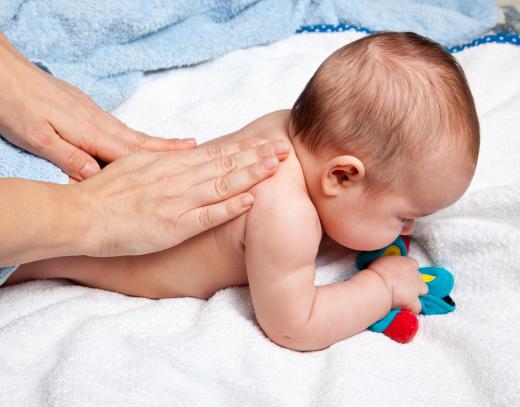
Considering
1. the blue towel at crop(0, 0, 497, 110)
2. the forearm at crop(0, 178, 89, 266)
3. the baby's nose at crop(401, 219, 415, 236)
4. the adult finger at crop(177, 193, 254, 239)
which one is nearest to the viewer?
the forearm at crop(0, 178, 89, 266)

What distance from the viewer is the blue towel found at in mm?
1448

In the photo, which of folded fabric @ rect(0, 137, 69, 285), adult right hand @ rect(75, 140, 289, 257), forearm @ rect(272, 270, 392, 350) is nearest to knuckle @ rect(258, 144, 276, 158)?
adult right hand @ rect(75, 140, 289, 257)

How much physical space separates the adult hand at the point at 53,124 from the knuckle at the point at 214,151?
0.53 ft

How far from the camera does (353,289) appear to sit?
1049 mm

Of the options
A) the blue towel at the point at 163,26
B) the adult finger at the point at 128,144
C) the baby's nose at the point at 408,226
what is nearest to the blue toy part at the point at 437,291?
the baby's nose at the point at 408,226

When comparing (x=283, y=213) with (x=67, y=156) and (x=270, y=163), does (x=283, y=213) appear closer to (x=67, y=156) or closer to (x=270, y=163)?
(x=270, y=163)

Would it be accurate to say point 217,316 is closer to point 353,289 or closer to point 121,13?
point 353,289

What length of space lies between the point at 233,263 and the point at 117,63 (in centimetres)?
67

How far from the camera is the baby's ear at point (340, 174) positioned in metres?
0.94

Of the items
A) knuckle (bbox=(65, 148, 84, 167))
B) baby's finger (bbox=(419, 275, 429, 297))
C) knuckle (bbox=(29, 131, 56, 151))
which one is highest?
knuckle (bbox=(29, 131, 56, 151))

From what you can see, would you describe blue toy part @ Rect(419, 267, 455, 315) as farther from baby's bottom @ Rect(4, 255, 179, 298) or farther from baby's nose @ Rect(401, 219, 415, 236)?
baby's bottom @ Rect(4, 255, 179, 298)

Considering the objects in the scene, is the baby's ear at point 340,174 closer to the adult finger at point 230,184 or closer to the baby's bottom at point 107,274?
the adult finger at point 230,184

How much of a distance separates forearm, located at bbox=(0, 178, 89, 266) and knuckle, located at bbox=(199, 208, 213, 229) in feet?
0.56

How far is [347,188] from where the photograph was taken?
98cm
